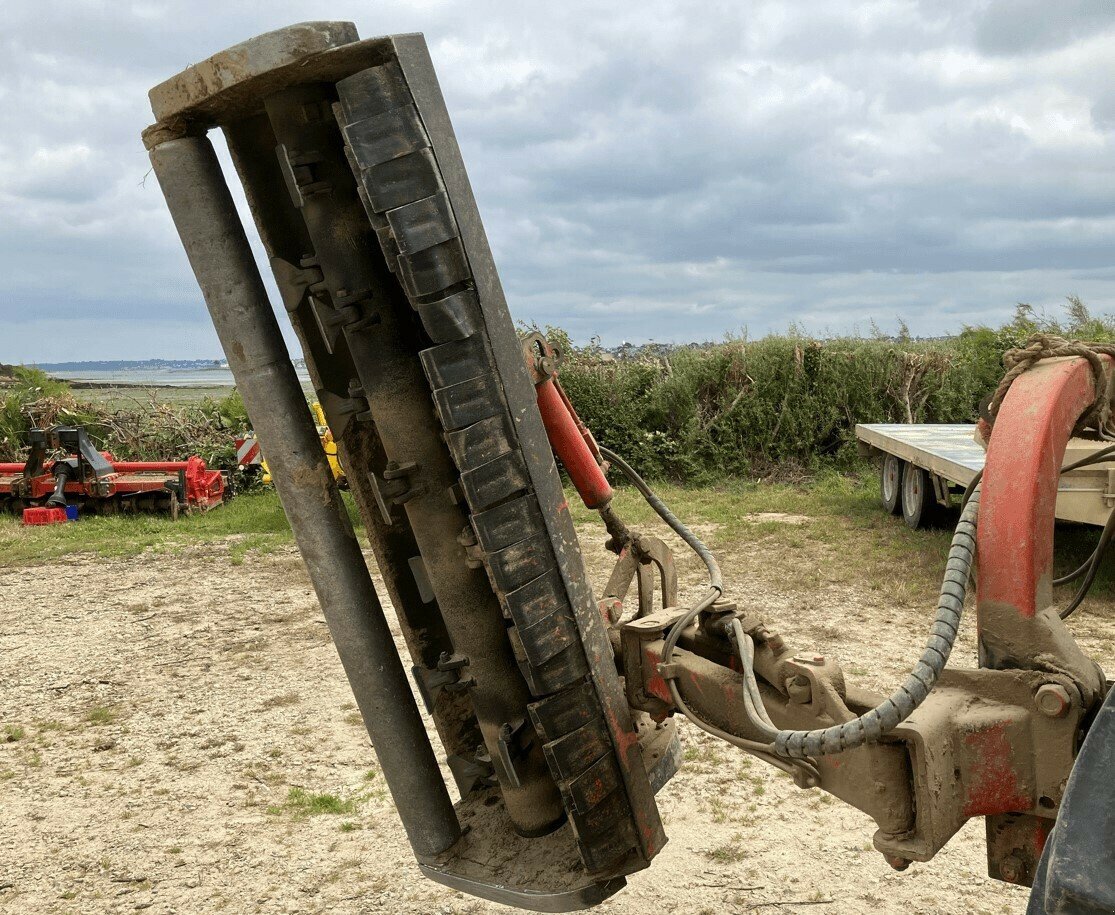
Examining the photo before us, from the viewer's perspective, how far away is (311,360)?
1853 mm

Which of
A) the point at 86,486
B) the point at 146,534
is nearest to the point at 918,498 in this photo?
the point at 146,534

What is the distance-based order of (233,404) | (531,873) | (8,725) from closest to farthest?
(531,873)
(8,725)
(233,404)

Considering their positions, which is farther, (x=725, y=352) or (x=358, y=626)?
(x=725, y=352)

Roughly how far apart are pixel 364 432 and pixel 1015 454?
1.17 meters

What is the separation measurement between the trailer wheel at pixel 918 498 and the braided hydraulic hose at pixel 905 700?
751 cm

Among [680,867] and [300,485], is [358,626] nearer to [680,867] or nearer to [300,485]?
[300,485]

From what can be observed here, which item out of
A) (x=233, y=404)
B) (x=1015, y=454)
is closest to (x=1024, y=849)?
(x=1015, y=454)

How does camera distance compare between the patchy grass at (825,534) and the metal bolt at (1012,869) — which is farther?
the patchy grass at (825,534)

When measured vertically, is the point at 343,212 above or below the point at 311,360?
above

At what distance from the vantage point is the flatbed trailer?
18.9 ft

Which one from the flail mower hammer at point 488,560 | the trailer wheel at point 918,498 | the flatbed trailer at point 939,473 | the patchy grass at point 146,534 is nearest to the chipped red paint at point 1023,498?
the flail mower hammer at point 488,560

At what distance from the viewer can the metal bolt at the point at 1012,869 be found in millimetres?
1688

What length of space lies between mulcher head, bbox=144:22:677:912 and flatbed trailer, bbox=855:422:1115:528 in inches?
173

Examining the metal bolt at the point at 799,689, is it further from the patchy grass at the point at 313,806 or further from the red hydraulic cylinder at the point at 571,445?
the patchy grass at the point at 313,806
